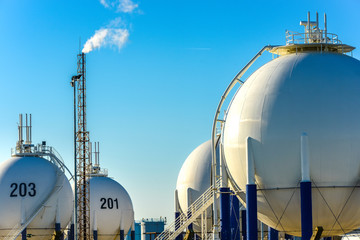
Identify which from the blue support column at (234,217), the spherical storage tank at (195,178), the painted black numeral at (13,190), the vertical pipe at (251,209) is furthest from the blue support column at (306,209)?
the painted black numeral at (13,190)

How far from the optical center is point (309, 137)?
1403 inches

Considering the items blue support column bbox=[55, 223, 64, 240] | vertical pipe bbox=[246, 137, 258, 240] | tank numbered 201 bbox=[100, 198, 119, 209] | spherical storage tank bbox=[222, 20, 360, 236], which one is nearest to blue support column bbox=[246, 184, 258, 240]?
vertical pipe bbox=[246, 137, 258, 240]

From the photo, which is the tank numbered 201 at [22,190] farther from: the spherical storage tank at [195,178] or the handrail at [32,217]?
the spherical storage tank at [195,178]

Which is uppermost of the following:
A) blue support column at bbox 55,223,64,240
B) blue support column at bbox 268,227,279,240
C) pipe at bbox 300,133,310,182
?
pipe at bbox 300,133,310,182

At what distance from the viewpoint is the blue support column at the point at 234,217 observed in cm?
4828

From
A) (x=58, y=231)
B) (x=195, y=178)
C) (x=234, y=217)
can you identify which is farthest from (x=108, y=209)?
(x=234, y=217)

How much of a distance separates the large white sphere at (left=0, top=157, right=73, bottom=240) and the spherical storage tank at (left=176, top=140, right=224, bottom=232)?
28.4 ft

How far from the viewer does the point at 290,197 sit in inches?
1428

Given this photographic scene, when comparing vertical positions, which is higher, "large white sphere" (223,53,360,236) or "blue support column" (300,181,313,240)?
"large white sphere" (223,53,360,236)


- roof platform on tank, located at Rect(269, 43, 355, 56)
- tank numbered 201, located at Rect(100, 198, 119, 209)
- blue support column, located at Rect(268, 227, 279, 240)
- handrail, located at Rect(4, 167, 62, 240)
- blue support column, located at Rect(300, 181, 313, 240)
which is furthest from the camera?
tank numbered 201, located at Rect(100, 198, 119, 209)

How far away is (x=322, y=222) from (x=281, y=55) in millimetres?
9353

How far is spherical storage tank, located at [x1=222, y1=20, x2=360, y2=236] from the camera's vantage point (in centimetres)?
3569

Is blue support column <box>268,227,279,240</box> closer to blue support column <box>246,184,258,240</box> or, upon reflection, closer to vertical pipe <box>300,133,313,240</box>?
blue support column <box>246,184,258,240</box>

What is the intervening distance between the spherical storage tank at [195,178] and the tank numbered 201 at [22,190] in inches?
436
